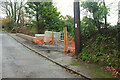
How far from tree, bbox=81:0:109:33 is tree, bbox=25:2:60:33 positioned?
535 inches

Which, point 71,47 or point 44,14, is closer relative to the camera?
point 71,47

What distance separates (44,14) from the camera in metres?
22.5

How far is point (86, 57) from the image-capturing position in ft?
26.5

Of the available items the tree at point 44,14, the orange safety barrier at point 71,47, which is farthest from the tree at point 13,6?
the orange safety barrier at point 71,47

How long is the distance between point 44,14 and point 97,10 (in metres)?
14.9

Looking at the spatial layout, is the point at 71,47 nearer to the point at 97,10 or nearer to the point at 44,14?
the point at 97,10

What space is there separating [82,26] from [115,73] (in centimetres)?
491

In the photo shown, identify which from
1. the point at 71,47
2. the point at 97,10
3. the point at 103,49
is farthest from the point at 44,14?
the point at 103,49

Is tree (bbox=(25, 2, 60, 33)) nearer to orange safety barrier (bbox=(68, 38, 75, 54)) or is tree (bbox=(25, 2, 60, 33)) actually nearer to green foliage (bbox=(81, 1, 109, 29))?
orange safety barrier (bbox=(68, 38, 75, 54))

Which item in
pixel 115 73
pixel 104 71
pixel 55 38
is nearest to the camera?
pixel 115 73

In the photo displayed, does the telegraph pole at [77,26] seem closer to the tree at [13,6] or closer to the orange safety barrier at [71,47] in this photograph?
the orange safety barrier at [71,47]

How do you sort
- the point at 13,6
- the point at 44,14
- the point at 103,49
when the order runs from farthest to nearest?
the point at 13,6, the point at 44,14, the point at 103,49

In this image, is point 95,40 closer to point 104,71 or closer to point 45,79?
point 104,71

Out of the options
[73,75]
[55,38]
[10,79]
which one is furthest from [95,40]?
Result: [55,38]
